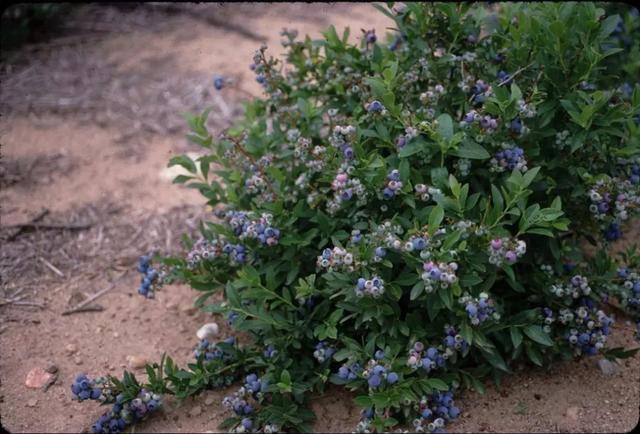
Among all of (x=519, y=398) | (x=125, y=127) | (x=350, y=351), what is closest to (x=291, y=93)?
(x=350, y=351)

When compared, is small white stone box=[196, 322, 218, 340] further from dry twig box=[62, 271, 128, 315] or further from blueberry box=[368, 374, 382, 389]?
blueberry box=[368, 374, 382, 389]

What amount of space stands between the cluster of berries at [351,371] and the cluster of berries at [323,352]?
11 centimetres

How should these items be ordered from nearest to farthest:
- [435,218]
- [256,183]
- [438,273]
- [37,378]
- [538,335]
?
[438,273] < [435,218] < [538,335] < [256,183] < [37,378]

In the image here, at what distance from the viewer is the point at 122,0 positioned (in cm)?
616

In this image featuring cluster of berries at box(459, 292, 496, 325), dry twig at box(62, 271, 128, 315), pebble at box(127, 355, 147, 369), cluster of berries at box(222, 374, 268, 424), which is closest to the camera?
cluster of berries at box(459, 292, 496, 325)

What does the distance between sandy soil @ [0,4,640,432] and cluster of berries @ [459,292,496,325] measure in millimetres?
497

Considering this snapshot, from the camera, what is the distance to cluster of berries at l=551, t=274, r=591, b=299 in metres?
2.53

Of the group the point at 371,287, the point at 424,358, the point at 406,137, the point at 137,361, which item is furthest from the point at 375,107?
the point at 137,361

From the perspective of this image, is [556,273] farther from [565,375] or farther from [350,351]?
[350,351]

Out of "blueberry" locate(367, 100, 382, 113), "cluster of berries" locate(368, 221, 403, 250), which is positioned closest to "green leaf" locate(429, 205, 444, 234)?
"cluster of berries" locate(368, 221, 403, 250)

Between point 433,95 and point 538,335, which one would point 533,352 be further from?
point 433,95

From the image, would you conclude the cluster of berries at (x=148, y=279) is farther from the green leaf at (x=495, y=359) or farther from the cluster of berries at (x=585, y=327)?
the cluster of berries at (x=585, y=327)

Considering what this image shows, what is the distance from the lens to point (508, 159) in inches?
97.7

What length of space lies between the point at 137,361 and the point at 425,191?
4.77ft
